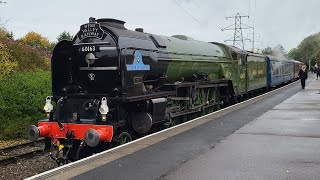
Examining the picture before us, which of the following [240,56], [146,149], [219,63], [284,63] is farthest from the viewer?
[284,63]

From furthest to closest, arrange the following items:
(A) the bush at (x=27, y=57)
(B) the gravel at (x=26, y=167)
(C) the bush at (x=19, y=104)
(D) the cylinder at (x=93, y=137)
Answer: (A) the bush at (x=27, y=57), (C) the bush at (x=19, y=104), (B) the gravel at (x=26, y=167), (D) the cylinder at (x=93, y=137)

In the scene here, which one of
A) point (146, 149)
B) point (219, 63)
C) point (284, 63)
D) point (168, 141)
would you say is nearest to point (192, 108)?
point (219, 63)

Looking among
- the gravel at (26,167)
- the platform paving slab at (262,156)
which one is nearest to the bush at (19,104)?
the gravel at (26,167)

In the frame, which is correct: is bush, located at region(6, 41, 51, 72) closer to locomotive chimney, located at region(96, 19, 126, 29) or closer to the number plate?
locomotive chimney, located at region(96, 19, 126, 29)

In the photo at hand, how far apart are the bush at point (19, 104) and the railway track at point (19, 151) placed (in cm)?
190

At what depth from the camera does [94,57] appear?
8.94 metres

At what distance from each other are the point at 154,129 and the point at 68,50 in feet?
10.7

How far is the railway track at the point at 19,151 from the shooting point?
377 inches

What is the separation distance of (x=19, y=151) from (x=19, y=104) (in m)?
3.56

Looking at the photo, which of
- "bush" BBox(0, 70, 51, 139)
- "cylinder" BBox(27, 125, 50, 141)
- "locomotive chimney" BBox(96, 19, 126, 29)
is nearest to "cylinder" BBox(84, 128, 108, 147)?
"cylinder" BBox(27, 125, 50, 141)

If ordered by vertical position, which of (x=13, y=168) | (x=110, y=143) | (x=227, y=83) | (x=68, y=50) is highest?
(x=68, y=50)

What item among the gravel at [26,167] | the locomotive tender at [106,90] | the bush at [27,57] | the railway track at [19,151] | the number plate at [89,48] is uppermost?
the bush at [27,57]

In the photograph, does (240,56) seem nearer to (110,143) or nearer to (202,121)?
(202,121)

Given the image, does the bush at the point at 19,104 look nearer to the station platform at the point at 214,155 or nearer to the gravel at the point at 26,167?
the gravel at the point at 26,167
